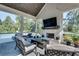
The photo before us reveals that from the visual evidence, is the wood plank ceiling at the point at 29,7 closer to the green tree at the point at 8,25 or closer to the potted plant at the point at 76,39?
the green tree at the point at 8,25

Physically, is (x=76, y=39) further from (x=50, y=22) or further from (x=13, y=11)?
(x=13, y=11)

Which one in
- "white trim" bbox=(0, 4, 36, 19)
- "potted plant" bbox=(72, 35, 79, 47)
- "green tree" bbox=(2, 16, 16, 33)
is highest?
"white trim" bbox=(0, 4, 36, 19)

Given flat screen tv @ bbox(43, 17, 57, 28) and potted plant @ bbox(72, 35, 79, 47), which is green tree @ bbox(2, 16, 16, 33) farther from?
potted plant @ bbox(72, 35, 79, 47)

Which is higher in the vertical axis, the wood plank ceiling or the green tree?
the wood plank ceiling

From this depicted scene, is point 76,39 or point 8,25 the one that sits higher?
point 8,25

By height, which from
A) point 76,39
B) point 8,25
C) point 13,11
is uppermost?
point 13,11

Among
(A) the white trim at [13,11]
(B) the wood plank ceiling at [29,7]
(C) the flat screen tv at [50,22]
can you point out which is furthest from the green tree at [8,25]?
(C) the flat screen tv at [50,22]

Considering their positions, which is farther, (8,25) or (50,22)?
(50,22)

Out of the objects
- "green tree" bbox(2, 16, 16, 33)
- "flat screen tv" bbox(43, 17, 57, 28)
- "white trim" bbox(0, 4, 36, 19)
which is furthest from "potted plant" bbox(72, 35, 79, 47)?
"green tree" bbox(2, 16, 16, 33)

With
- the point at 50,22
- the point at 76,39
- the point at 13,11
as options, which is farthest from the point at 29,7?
the point at 76,39

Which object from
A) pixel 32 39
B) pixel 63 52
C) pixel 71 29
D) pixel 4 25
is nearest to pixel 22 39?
pixel 32 39

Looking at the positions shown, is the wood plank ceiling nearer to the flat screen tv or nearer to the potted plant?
the flat screen tv

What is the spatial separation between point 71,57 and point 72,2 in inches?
49.1

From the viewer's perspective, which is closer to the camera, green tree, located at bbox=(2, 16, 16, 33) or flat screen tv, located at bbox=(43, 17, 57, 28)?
green tree, located at bbox=(2, 16, 16, 33)
